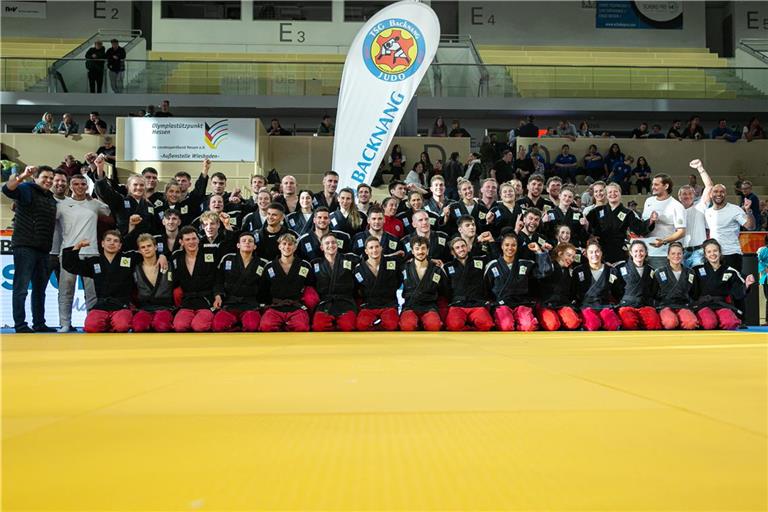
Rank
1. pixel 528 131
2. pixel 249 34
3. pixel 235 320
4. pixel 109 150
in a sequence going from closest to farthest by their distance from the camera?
pixel 235 320 < pixel 109 150 < pixel 528 131 < pixel 249 34

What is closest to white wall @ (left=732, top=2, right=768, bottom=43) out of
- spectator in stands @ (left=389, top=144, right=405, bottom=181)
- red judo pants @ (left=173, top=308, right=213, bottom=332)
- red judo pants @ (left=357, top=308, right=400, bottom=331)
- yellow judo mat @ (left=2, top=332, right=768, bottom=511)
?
spectator in stands @ (left=389, top=144, right=405, bottom=181)

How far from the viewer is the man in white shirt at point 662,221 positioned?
26.9 ft

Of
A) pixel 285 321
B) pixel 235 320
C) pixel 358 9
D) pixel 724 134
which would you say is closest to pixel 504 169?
pixel 724 134

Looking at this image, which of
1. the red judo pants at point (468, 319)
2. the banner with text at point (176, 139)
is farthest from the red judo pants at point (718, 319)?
the banner with text at point (176, 139)

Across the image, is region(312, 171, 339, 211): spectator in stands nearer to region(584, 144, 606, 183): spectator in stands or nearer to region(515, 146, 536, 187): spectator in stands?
region(515, 146, 536, 187): spectator in stands

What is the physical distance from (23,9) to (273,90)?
35.1 feet

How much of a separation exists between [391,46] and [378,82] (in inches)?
24.0

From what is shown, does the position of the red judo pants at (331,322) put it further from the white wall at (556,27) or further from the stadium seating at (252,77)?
the white wall at (556,27)

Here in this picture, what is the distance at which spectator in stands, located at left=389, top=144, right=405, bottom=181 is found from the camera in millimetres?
15555

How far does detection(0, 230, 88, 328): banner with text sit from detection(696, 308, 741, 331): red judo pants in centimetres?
705

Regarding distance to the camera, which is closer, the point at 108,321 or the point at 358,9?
the point at 108,321

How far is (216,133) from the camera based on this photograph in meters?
14.1

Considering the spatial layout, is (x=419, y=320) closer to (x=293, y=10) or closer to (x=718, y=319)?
(x=718, y=319)

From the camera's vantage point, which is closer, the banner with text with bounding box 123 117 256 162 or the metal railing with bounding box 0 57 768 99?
the banner with text with bounding box 123 117 256 162
